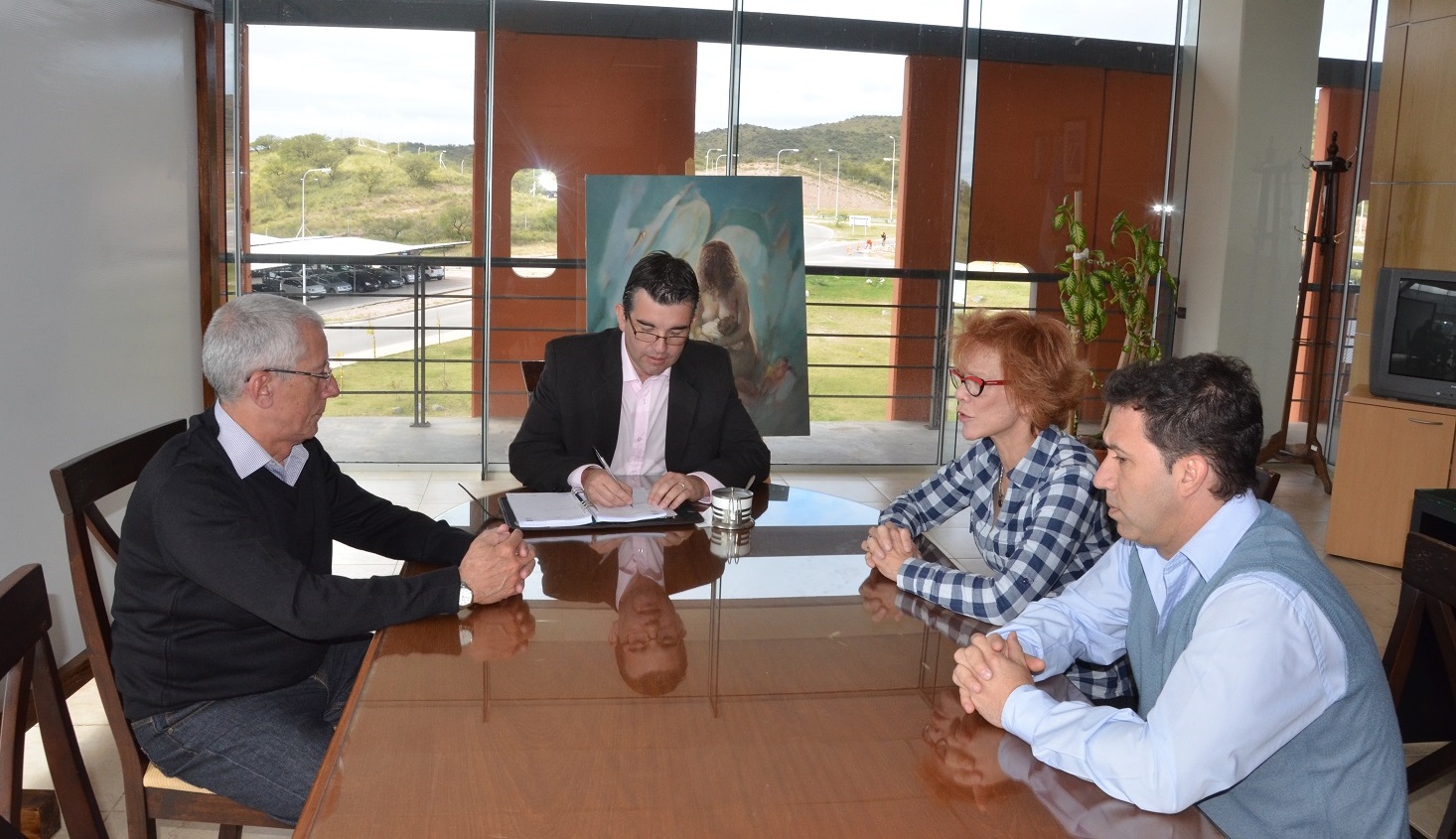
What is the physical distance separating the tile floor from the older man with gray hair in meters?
0.85

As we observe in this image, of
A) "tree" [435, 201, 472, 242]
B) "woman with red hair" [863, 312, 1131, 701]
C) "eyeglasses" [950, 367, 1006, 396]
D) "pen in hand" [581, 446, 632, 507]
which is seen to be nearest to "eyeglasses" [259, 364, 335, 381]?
"pen in hand" [581, 446, 632, 507]

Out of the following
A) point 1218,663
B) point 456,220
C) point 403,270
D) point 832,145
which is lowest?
point 1218,663

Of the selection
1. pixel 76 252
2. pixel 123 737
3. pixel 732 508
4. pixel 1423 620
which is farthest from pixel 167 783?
pixel 1423 620

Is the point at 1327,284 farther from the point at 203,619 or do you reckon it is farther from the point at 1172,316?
the point at 203,619

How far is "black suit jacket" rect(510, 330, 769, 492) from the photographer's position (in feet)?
10.1

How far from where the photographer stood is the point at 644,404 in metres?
3.21

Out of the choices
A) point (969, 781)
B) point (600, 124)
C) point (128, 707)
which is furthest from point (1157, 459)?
point (600, 124)

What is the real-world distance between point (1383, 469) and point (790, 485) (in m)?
3.18

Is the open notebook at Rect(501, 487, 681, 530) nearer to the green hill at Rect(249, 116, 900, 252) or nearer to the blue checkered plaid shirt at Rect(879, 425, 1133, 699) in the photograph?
the blue checkered plaid shirt at Rect(879, 425, 1133, 699)

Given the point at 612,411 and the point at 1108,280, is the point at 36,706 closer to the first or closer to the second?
the point at 612,411

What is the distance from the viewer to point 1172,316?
6.86 metres

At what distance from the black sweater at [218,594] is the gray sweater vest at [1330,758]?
115 cm

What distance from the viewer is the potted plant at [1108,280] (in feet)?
20.2

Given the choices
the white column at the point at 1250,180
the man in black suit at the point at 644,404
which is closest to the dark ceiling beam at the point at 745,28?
the white column at the point at 1250,180
